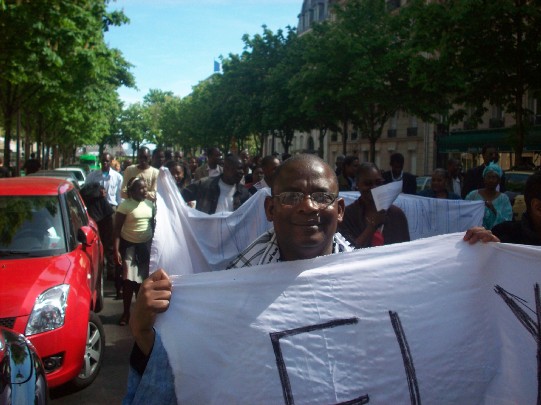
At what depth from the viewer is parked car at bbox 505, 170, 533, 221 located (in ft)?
42.3

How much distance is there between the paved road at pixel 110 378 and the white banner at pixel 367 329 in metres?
3.42

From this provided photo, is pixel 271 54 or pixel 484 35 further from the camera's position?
pixel 271 54

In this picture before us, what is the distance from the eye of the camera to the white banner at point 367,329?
233cm

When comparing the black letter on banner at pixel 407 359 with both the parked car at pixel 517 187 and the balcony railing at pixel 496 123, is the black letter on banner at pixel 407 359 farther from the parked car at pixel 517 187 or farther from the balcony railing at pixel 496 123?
the balcony railing at pixel 496 123

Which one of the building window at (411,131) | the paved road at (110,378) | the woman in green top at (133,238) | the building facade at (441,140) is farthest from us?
the building window at (411,131)

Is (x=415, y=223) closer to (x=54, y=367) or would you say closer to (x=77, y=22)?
(x=54, y=367)

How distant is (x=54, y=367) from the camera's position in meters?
5.20

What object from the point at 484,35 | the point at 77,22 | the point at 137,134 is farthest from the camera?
the point at 137,134

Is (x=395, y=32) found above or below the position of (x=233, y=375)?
above

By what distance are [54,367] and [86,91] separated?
24372 mm

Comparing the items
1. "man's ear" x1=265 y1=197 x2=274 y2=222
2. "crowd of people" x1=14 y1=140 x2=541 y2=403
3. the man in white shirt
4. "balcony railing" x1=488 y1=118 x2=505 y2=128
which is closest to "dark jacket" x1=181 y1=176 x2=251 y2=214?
"crowd of people" x1=14 y1=140 x2=541 y2=403

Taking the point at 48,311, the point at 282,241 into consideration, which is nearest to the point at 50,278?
the point at 48,311

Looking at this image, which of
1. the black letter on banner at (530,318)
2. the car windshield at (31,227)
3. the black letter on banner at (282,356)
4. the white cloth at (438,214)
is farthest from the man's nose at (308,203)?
the white cloth at (438,214)

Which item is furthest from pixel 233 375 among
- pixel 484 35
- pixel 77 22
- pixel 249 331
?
pixel 484 35
